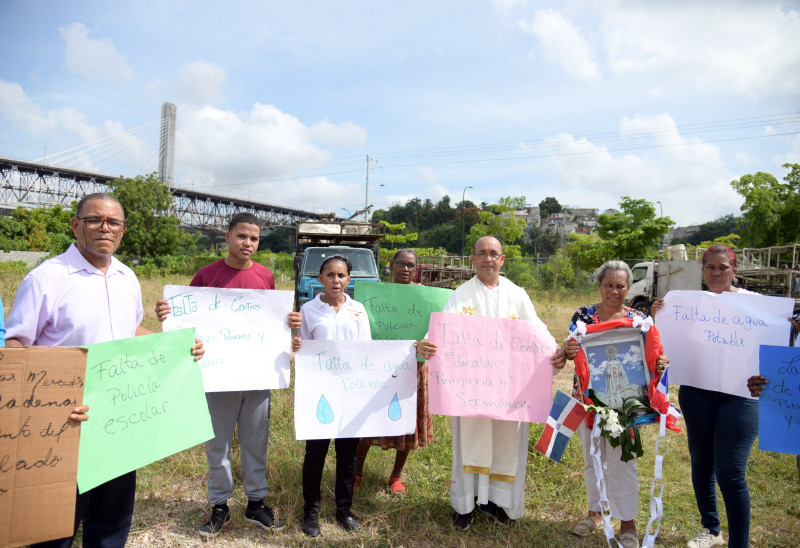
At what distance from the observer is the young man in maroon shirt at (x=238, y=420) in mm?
2973

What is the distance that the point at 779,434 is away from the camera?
260 centimetres

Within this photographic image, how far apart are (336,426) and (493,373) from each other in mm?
1050

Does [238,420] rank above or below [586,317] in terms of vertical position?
below

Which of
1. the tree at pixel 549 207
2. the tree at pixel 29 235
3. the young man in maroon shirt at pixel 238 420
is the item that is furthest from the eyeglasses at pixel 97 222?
the tree at pixel 549 207

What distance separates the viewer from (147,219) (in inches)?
1023

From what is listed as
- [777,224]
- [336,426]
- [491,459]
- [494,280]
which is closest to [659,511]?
[491,459]

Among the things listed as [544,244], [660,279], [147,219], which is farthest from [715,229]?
[147,219]

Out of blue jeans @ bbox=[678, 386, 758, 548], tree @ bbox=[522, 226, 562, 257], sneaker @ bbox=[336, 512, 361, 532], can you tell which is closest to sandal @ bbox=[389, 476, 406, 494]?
sneaker @ bbox=[336, 512, 361, 532]

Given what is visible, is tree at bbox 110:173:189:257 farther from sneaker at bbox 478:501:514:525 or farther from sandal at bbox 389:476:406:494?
sneaker at bbox 478:501:514:525

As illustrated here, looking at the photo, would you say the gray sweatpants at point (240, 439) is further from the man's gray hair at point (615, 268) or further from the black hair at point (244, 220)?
the man's gray hair at point (615, 268)

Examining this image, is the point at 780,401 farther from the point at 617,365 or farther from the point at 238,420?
the point at 238,420

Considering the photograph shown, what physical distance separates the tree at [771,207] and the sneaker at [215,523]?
94.3 feet

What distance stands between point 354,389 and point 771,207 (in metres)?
28.3

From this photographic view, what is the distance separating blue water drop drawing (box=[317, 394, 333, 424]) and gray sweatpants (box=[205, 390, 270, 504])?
0.37 meters
